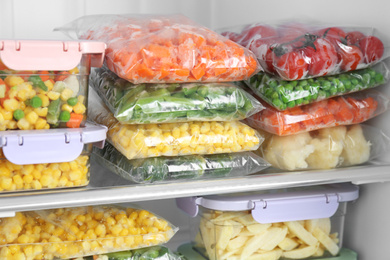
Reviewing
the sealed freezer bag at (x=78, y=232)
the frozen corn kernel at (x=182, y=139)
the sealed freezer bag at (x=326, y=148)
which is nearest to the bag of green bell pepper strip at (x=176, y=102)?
the frozen corn kernel at (x=182, y=139)

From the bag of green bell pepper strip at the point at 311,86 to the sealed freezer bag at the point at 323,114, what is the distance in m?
0.03

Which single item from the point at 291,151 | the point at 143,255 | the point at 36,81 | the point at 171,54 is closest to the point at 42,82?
the point at 36,81

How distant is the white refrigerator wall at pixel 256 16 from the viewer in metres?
1.51

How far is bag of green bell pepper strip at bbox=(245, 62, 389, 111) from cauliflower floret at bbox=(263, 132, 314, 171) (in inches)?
3.8

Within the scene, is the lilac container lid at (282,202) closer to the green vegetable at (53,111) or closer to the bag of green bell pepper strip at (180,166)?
the bag of green bell pepper strip at (180,166)

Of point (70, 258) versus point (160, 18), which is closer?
point (70, 258)

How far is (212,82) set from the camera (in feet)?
4.53

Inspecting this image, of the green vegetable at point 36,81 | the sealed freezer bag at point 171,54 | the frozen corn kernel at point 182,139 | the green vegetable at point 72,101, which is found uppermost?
the sealed freezer bag at point 171,54

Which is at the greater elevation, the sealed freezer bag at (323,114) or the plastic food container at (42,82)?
the plastic food container at (42,82)

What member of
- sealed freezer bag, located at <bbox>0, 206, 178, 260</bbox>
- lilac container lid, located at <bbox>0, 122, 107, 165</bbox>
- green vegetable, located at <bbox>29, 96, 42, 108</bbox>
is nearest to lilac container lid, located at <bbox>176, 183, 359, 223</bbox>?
sealed freezer bag, located at <bbox>0, 206, 178, 260</bbox>

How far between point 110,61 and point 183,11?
61 cm

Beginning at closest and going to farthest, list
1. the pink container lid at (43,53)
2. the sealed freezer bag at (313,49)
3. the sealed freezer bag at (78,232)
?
the pink container lid at (43,53), the sealed freezer bag at (78,232), the sealed freezer bag at (313,49)

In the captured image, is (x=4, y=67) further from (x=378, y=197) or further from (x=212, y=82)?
(x=378, y=197)

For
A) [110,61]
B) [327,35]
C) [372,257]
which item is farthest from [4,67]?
[372,257]
